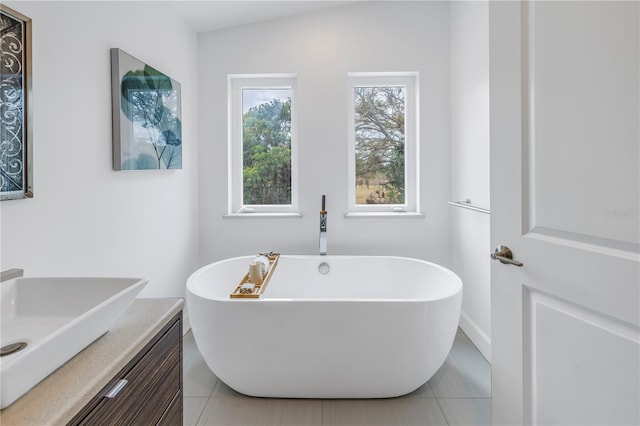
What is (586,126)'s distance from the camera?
2.97 feet

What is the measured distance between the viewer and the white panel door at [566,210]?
0.83 meters

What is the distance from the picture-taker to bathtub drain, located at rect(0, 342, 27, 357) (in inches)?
30.1

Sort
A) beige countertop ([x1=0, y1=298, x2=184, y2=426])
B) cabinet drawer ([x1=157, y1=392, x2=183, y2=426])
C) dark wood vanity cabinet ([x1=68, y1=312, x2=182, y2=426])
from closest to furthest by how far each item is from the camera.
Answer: beige countertop ([x1=0, y1=298, x2=184, y2=426]), dark wood vanity cabinet ([x1=68, y1=312, x2=182, y2=426]), cabinet drawer ([x1=157, y1=392, x2=183, y2=426])

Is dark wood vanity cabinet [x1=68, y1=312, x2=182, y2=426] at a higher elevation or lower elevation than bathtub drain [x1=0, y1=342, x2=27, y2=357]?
lower

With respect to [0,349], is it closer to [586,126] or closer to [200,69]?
[586,126]

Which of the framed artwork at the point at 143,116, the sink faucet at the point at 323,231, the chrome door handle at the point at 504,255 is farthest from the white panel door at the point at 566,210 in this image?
the framed artwork at the point at 143,116

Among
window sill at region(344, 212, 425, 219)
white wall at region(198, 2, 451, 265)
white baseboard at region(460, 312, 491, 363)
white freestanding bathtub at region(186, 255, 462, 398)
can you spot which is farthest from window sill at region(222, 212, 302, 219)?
white baseboard at region(460, 312, 491, 363)

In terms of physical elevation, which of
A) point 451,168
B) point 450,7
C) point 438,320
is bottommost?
point 438,320

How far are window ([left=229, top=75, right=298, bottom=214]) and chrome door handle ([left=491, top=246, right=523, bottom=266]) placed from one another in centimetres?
196

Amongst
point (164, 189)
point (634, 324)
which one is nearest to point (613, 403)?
point (634, 324)

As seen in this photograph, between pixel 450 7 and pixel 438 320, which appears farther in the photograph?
pixel 450 7

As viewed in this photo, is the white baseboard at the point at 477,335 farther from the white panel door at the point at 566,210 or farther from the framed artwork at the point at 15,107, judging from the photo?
Answer: the framed artwork at the point at 15,107

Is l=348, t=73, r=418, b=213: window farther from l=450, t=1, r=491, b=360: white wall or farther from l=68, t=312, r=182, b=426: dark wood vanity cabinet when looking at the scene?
l=68, t=312, r=182, b=426: dark wood vanity cabinet

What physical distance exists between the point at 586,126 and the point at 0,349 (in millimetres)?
1493
